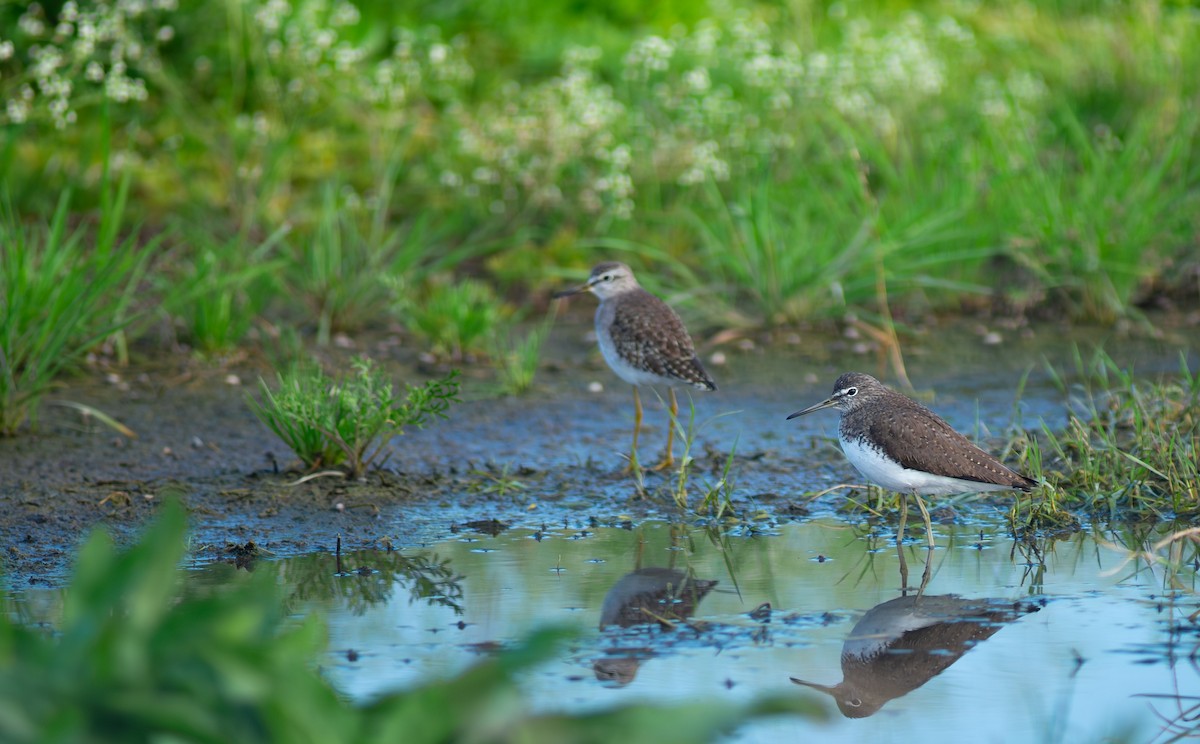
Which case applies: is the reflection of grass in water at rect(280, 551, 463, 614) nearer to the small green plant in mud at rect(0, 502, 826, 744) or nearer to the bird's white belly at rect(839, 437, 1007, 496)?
the bird's white belly at rect(839, 437, 1007, 496)

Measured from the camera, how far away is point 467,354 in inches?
358

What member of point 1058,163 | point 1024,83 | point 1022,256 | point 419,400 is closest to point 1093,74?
point 1024,83

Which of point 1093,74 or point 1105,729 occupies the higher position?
point 1093,74

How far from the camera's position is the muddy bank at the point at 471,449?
6305 millimetres

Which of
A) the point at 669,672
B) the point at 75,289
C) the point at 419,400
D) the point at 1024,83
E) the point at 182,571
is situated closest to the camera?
the point at 669,672

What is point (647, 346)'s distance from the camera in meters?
7.36

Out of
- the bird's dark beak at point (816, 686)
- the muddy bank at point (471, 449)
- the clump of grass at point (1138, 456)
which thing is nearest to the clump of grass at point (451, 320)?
the muddy bank at point (471, 449)

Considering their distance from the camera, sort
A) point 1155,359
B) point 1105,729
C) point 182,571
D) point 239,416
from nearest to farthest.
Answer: point 1105,729, point 182,571, point 239,416, point 1155,359

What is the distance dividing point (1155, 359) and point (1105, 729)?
5.46m

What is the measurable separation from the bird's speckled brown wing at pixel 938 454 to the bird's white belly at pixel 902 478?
3 centimetres

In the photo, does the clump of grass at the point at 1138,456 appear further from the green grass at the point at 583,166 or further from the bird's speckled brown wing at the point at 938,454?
the green grass at the point at 583,166

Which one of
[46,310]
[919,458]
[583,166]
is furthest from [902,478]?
[583,166]

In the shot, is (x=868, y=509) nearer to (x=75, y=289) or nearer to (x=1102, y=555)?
(x=1102, y=555)

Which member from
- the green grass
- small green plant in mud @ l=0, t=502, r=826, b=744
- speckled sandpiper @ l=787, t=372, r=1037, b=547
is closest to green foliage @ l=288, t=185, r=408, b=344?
the green grass
